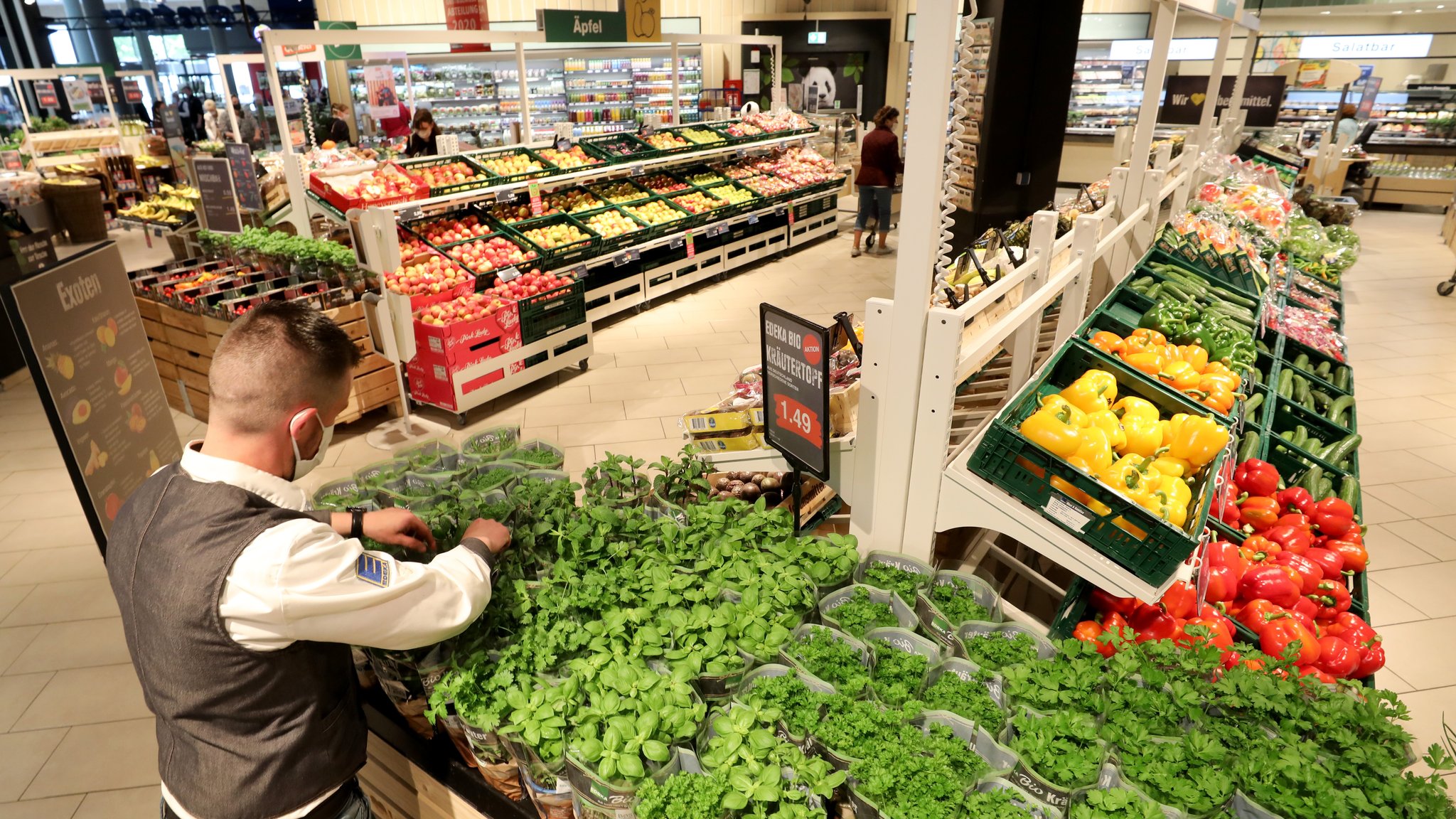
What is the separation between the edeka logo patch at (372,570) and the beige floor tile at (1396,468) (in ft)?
17.6

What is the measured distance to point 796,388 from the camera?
2234 mm

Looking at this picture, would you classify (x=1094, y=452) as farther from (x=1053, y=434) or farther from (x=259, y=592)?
(x=259, y=592)

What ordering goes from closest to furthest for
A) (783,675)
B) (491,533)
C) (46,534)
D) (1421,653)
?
(783,675) < (491,533) < (1421,653) < (46,534)

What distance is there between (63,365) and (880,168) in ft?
29.0

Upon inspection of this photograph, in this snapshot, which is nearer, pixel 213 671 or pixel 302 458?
pixel 213 671

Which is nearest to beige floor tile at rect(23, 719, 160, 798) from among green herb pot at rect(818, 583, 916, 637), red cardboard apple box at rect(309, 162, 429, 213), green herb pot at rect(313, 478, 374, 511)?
green herb pot at rect(313, 478, 374, 511)

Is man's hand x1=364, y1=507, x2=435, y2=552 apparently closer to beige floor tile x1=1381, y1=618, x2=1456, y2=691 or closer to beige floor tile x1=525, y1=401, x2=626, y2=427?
beige floor tile x1=525, y1=401, x2=626, y2=427

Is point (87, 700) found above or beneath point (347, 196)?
beneath

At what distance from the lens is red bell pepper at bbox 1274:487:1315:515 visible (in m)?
3.02

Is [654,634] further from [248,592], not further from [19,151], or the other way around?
[19,151]

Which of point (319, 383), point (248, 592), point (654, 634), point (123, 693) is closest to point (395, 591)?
point (248, 592)

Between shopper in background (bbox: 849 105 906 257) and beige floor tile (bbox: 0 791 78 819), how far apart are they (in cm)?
905

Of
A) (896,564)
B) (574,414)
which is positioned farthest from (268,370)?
(574,414)

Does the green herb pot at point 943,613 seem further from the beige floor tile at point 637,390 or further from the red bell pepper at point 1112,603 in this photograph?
the beige floor tile at point 637,390
